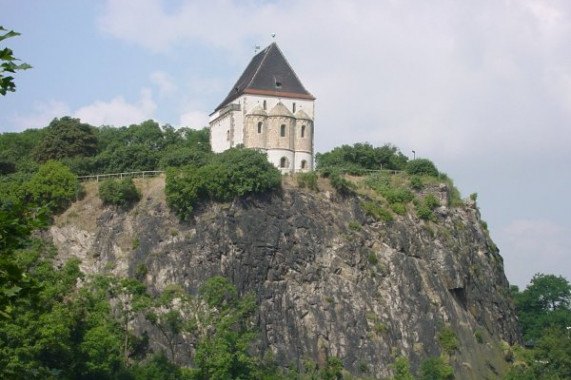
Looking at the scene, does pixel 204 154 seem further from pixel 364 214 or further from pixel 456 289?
pixel 456 289

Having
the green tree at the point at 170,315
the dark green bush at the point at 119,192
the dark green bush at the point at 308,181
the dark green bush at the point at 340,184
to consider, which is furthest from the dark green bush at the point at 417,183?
the green tree at the point at 170,315

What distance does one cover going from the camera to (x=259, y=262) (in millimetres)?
70312

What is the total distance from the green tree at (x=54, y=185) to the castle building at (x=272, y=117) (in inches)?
522

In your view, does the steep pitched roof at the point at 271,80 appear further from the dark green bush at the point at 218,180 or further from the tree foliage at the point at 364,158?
the dark green bush at the point at 218,180

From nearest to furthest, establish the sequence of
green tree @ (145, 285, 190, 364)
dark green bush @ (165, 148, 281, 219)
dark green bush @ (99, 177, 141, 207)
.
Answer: green tree @ (145, 285, 190, 364) < dark green bush @ (165, 148, 281, 219) < dark green bush @ (99, 177, 141, 207)

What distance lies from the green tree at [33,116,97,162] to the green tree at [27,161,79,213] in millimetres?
5337

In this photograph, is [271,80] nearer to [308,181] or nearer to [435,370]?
[308,181]

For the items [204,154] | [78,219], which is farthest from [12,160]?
[204,154]

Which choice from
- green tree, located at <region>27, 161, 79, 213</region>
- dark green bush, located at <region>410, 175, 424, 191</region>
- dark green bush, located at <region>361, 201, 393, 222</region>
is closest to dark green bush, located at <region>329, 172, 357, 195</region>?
dark green bush, located at <region>361, 201, 393, 222</region>

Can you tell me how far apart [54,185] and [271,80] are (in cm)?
1892

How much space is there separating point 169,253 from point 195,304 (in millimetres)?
5552

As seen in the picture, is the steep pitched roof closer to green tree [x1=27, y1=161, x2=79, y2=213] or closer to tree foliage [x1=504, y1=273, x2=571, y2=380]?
green tree [x1=27, y1=161, x2=79, y2=213]

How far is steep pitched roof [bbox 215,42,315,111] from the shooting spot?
268 feet

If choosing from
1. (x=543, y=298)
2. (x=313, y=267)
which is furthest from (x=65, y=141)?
(x=543, y=298)
